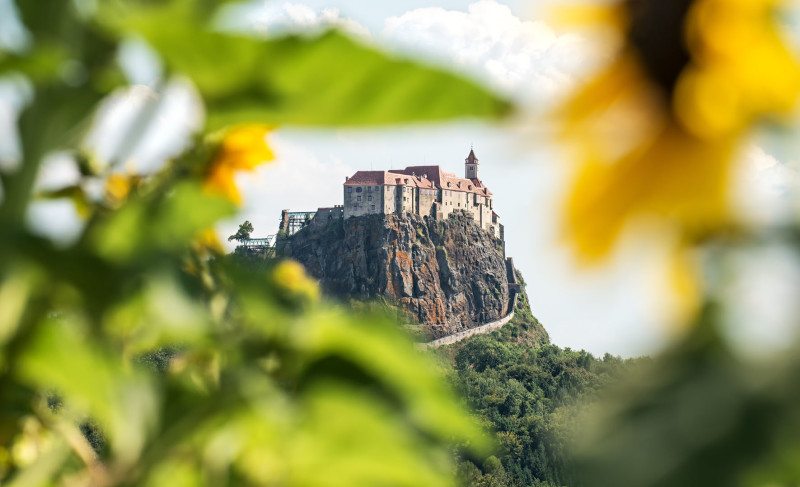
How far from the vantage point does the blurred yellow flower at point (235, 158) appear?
0.33 meters

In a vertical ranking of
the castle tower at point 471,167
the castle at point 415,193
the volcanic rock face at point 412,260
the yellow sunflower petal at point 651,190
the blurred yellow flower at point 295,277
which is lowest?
the yellow sunflower petal at point 651,190

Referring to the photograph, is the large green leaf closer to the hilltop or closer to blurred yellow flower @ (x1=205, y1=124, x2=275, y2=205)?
blurred yellow flower @ (x1=205, y1=124, x2=275, y2=205)

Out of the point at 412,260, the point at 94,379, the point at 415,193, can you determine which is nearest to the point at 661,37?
the point at 94,379

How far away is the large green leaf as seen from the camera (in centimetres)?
15

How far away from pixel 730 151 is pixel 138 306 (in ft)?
0.86

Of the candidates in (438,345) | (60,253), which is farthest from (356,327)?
(438,345)

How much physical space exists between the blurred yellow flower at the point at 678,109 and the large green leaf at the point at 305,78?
29mm

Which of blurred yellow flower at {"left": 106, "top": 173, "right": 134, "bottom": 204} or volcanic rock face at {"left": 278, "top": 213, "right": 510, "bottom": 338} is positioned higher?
volcanic rock face at {"left": 278, "top": 213, "right": 510, "bottom": 338}

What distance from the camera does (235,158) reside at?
333mm

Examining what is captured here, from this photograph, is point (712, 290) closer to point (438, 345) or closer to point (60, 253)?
point (60, 253)

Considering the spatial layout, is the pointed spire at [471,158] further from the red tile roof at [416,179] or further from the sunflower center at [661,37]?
the sunflower center at [661,37]

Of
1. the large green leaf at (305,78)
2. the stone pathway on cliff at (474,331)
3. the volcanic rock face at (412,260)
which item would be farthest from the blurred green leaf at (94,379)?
the volcanic rock face at (412,260)

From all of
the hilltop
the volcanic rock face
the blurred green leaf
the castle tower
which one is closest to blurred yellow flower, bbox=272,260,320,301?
the blurred green leaf

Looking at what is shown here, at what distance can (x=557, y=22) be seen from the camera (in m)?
0.15
